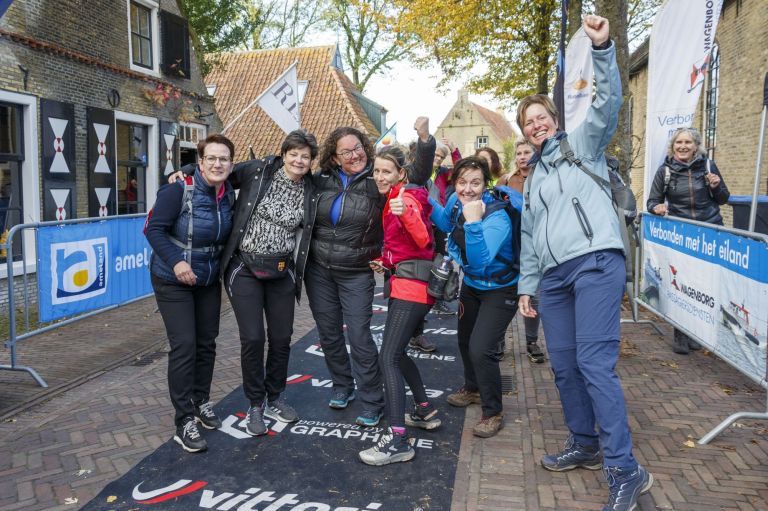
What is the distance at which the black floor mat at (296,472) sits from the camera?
3211 mm

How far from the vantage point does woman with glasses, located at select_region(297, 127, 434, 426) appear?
159 inches

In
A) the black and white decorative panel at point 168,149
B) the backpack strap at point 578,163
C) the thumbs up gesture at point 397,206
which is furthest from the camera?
the black and white decorative panel at point 168,149

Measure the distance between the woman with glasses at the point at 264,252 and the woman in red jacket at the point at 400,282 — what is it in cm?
57

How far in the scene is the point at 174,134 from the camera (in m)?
13.0

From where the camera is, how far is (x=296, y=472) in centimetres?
355

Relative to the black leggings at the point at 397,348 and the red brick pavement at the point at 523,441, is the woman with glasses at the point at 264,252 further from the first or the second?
the red brick pavement at the point at 523,441

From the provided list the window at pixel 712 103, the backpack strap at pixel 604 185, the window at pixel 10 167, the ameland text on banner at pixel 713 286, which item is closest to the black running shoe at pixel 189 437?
the backpack strap at pixel 604 185

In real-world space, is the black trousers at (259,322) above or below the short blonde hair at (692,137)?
below

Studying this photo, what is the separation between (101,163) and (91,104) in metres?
1.01

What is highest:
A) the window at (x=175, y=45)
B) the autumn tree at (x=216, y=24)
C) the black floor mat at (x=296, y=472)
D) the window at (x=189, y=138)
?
the autumn tree at (x=216, y=24)

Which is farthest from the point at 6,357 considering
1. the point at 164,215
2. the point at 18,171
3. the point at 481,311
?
the point at 481,311

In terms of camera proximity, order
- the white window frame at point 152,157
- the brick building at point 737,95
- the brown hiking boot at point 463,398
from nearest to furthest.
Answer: the brown hiking boot at point 463,398 < the white window frame at point 152,157 < the brick building at point 737,95

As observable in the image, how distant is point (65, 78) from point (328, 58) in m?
16.2

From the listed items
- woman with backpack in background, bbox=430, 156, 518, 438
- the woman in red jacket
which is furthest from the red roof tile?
the woman in red jacket
